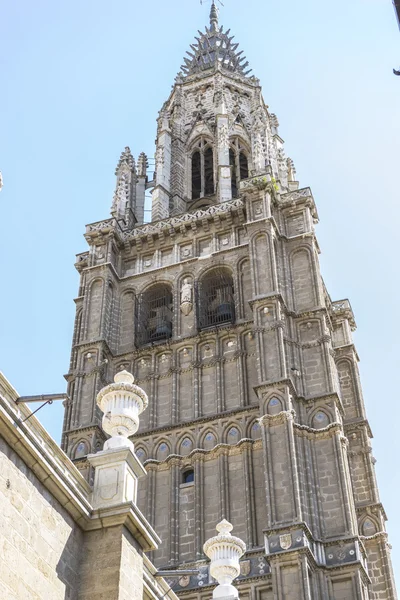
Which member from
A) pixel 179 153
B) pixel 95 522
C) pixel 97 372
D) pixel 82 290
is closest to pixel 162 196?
pixel 179 153

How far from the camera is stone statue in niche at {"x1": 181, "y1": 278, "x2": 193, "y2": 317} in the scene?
36062 millimetres

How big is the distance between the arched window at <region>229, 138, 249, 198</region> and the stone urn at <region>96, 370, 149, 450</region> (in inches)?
1193

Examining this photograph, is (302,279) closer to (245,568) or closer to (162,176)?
(162,176)

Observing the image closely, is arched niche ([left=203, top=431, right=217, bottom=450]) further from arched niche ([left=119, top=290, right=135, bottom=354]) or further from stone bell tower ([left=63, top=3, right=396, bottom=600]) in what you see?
arched niche ([left=119, top=290, right=135, bottom=354])

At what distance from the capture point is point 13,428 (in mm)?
12266

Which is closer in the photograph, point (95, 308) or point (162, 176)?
point (95, 308)

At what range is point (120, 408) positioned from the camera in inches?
571

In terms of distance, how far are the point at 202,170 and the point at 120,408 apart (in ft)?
104

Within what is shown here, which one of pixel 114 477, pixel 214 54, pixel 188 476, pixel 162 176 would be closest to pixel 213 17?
pixel 214 54

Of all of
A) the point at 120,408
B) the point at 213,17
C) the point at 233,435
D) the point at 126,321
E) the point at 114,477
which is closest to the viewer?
the point at 114,477

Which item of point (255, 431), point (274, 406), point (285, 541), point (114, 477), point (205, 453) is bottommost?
point (114, 477)

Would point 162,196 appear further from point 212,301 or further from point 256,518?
point 256,518

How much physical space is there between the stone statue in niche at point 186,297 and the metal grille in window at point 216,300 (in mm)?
300

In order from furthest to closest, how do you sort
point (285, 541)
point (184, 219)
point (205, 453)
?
point (184, 219) → point (205, 453) → point (285, 541)
